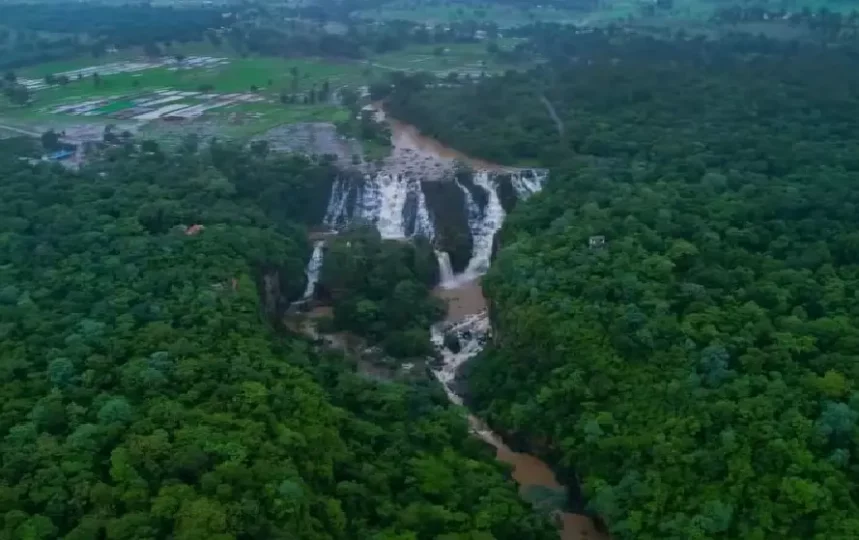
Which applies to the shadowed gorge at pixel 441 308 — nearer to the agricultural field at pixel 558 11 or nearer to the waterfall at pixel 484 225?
the waterfall at pixel 484 225

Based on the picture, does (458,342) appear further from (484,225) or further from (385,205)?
(385,205)

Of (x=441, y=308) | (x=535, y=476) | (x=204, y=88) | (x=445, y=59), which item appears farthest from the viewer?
(x=445, y=59)

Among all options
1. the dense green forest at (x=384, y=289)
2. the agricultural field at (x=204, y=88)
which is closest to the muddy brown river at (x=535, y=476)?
the dense green forest at (x=384, y=289)

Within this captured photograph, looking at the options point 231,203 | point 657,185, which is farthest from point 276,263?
point 657,185

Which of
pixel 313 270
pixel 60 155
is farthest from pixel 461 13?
pixel 313 270

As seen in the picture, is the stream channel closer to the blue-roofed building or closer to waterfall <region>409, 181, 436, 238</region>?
waterfall <region>409, 181, 436, 238</region>

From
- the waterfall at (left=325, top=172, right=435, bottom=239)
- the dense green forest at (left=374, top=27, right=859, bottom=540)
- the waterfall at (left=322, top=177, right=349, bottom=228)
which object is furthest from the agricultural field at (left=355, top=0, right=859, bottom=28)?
the waterfall at (left=322, top=177, right=349, bottom=228)
